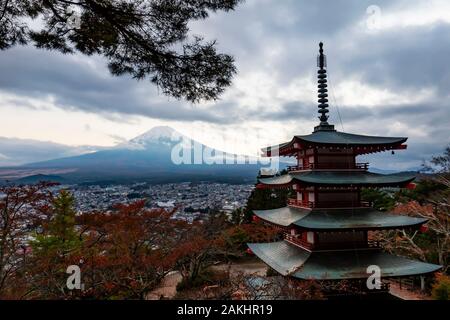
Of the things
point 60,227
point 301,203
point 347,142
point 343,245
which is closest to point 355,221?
point 343,245

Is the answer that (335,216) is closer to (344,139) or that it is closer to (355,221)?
(355,221)


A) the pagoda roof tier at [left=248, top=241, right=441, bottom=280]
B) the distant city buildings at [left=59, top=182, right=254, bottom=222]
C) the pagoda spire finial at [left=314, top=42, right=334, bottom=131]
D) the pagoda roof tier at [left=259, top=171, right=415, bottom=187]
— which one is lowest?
the distant city buildings at [left=59, top=182, right=254, bottom=222]

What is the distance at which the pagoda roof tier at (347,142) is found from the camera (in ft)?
38.0

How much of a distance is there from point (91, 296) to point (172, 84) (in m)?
10.1

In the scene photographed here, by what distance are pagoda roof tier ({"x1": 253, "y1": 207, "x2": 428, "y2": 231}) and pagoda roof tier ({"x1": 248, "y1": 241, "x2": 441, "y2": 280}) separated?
3.84 ft

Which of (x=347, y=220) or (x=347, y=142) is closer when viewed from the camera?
(x=347, y=220)

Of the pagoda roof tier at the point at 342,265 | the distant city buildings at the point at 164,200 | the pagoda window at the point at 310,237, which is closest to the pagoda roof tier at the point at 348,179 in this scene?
the pagoda window at the point at 310,237

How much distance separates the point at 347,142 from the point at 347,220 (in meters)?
2.93

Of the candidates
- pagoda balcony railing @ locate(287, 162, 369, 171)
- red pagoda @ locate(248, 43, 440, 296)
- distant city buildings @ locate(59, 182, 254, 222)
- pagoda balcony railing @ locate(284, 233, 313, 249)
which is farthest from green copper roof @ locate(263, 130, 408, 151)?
distant city buildings @ locate(59, 182, 254, 222)

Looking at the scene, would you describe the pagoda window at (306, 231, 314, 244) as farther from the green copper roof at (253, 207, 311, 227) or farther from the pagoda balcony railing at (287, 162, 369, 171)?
the pagoda balcony railing at (287, 162, 369, 171)

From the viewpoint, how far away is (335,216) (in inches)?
452

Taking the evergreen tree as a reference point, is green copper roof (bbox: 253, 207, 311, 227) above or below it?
above

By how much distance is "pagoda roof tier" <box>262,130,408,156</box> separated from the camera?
11.6m
